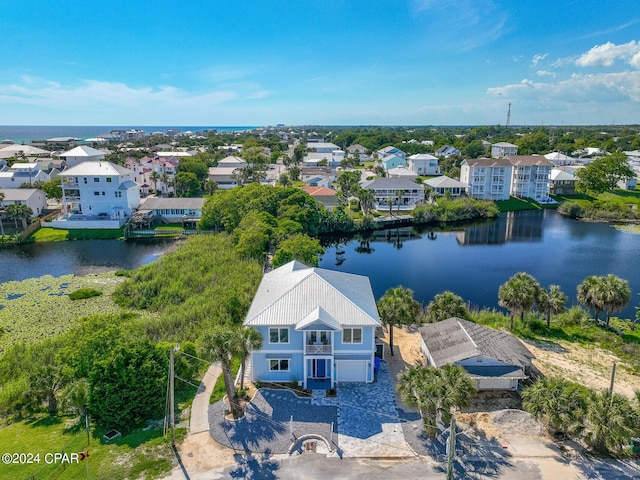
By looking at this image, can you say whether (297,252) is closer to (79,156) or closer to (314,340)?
(314,340)

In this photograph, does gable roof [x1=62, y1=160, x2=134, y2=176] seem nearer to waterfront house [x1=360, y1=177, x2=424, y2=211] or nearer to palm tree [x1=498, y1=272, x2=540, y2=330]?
waterfront house [x1=360, y1=177, x2=424, y2=211]

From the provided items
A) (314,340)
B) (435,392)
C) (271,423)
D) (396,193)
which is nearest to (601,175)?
(396,193)

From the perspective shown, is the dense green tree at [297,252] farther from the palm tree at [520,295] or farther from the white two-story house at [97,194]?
the white two-story house at [97,194]

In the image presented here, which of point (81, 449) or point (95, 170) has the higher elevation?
point (95, 170)

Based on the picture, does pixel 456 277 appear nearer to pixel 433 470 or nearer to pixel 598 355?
pixel 598 355

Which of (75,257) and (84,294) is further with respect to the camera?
(75,257)

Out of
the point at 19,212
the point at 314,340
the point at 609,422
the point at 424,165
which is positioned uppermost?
Result: the point at 424,165
